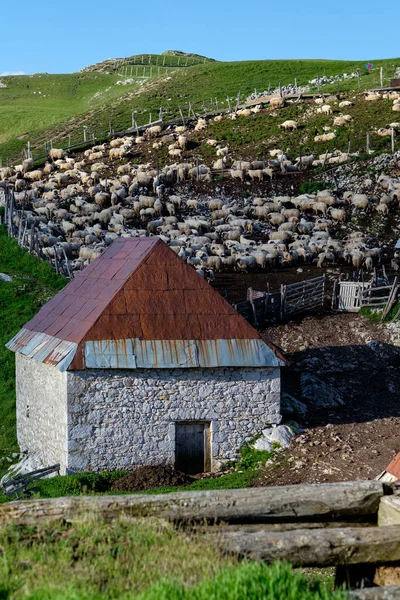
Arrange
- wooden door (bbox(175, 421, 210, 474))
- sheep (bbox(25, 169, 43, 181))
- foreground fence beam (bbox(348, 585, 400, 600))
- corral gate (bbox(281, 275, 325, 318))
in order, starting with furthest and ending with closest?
sheep (bbox(25, 169, 43, 181))
corral gate (bbox(281, 275, 325, 318))
wooden door (bbox(175, 421, 210, 474))
foreground fence beam (bbox(348, 585, 400, 600))

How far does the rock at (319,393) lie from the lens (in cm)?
2475

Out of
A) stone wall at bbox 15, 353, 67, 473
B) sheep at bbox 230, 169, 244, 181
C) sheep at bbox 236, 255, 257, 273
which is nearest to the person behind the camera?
stone wall at bbox 15, 353, 67, 473

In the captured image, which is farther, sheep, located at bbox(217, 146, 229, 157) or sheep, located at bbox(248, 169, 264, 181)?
sheep, located at bbox(217, 146, 229, 157)

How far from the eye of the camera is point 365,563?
8344mm

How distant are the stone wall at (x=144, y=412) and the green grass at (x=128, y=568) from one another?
13192 millimetres

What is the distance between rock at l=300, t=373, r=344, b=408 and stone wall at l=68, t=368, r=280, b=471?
363 centimetres

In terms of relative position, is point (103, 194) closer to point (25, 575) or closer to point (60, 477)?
point (60, 477)

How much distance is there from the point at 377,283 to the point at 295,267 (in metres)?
5.93

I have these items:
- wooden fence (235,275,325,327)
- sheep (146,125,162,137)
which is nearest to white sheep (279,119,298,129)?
sheep (146,125,162,137)

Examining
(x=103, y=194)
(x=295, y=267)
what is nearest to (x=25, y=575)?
(x=295, y=267)

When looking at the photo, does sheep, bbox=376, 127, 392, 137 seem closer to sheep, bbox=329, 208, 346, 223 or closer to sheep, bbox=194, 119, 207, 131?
sheep, bbox=329, 208, 346, 223

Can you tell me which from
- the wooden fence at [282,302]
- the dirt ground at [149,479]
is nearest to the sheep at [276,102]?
the wooden fence at [282,302]

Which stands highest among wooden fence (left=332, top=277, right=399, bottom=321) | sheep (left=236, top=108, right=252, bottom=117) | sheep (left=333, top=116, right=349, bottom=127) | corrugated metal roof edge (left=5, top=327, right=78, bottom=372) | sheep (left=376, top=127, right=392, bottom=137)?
sheep (left=236, top=108, right=252, bottom=117)

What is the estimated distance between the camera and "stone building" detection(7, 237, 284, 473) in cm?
2128
